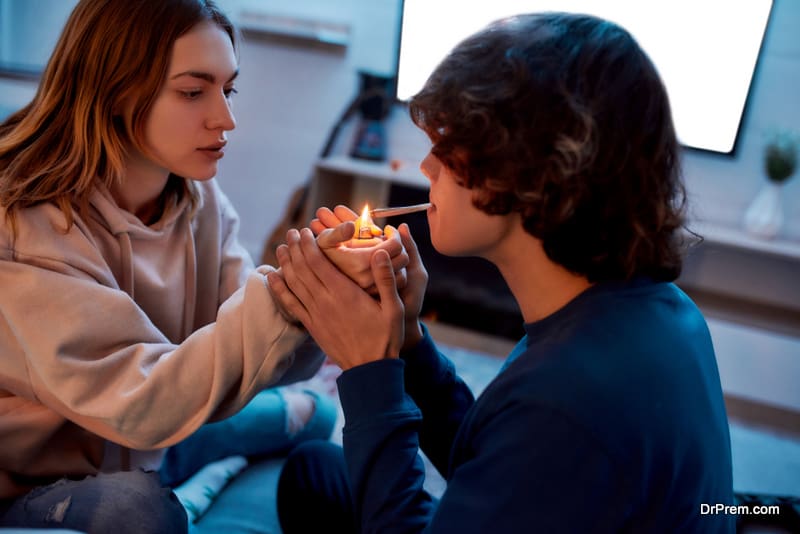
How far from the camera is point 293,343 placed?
105cm

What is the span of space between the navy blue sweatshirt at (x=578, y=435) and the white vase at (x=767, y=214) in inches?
82.8

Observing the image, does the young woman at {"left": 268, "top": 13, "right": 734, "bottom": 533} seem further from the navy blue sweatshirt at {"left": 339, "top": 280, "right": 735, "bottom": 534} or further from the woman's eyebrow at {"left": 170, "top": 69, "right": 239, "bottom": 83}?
the woman's eyebrow at {"left": 170, "top": 69, "right": 239, "bottom": 83}

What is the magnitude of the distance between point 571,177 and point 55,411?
0.88 metres

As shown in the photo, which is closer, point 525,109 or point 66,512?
point 525,109

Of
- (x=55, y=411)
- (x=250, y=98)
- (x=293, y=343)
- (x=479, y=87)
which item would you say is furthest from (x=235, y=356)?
(x=250, y=98)

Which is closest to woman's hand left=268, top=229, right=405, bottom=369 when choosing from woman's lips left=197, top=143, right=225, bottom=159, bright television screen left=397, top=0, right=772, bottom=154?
woman's lips left=197, top=143, right=225, bottom=159

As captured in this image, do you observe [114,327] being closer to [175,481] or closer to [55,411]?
[55,411]

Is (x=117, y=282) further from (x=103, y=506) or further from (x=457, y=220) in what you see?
(x=457, y=220)

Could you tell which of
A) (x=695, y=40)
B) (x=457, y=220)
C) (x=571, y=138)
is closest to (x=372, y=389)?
(x=457, y=220)

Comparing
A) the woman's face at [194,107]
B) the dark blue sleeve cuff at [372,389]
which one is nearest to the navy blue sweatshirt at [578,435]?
the dark blue sleeve cuff at [372,389]

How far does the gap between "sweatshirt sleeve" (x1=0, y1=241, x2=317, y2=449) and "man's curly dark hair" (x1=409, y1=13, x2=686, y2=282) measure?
0.42 metres

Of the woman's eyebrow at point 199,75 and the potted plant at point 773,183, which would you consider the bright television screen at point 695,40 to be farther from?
the woman's eyebrow at point 199,75

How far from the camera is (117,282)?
46.1 inches

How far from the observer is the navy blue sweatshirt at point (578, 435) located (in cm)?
67
